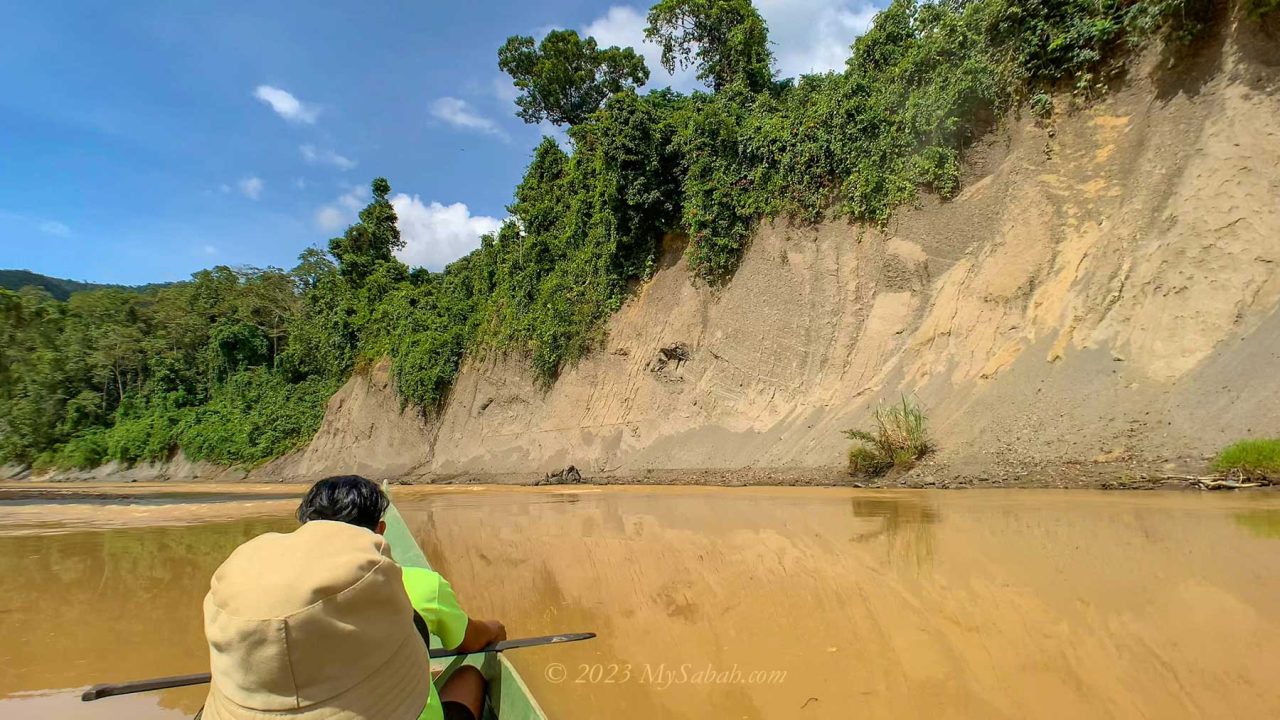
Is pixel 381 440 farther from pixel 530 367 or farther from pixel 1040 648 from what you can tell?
pixel 1040 648

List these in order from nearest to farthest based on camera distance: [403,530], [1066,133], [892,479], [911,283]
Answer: [403,530] < [892,479] < [1066,133] < [911,283]

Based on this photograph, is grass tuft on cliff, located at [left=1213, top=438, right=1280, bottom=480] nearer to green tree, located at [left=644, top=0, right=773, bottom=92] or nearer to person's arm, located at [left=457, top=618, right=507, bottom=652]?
person's arm, located at [left=457, top=618, right=507, bottom=652]

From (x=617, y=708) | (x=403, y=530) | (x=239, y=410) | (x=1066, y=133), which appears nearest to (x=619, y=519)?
(x=403, y=530)

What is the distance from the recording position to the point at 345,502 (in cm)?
231

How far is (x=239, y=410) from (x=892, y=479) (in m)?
32.9

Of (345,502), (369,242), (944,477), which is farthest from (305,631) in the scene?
(369,242)

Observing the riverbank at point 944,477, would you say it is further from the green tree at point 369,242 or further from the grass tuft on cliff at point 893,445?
the green tree at point 369,242

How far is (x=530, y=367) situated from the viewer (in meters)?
21.4

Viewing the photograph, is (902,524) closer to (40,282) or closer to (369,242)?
(369,242)

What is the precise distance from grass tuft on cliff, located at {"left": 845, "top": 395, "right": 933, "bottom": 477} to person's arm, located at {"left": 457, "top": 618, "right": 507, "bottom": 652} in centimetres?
915

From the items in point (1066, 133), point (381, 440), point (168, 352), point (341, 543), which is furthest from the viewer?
point (168, 352)

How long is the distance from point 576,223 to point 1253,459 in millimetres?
17356

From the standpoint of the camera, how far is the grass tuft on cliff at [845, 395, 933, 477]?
10.6 m

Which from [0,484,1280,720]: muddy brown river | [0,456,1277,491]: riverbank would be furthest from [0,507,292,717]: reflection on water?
[0,456,1277,491]: riverbank
